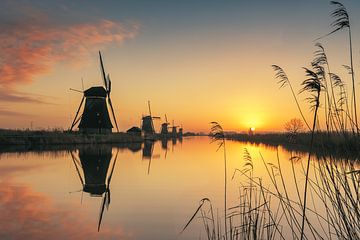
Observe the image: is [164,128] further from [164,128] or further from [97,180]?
[97,180]

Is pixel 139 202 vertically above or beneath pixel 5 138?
beneath

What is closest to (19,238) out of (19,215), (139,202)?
(19,215)

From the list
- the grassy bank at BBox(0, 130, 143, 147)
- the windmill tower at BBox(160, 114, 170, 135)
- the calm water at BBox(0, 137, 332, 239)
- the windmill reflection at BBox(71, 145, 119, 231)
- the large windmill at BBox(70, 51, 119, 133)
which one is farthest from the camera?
the windmill tower at BBox(160, 114, 170, 135)

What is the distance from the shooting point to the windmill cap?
39.8 metres

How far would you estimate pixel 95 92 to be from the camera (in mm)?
39875

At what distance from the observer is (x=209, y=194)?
10.9m

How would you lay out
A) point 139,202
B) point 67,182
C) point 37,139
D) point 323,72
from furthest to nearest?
point 37,139
point 67,182
point 139,202
point 323,72

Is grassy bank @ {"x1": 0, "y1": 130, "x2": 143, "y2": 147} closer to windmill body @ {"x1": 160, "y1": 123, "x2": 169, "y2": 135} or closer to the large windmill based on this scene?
the large windmill

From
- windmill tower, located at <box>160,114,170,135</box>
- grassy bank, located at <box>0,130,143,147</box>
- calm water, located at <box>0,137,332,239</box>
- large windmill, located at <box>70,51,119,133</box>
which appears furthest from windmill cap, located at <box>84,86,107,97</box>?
windmill tower, located at <box>160,114,170,135</box>

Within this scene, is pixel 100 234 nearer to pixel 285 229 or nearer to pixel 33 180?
pixel 285 229

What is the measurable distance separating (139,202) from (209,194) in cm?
252

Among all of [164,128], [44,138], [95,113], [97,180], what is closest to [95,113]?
[95,113]

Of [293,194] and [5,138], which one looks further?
[5,138]

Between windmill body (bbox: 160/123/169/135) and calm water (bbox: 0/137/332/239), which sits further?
windmill body (bbox: 160/123/169/135)
